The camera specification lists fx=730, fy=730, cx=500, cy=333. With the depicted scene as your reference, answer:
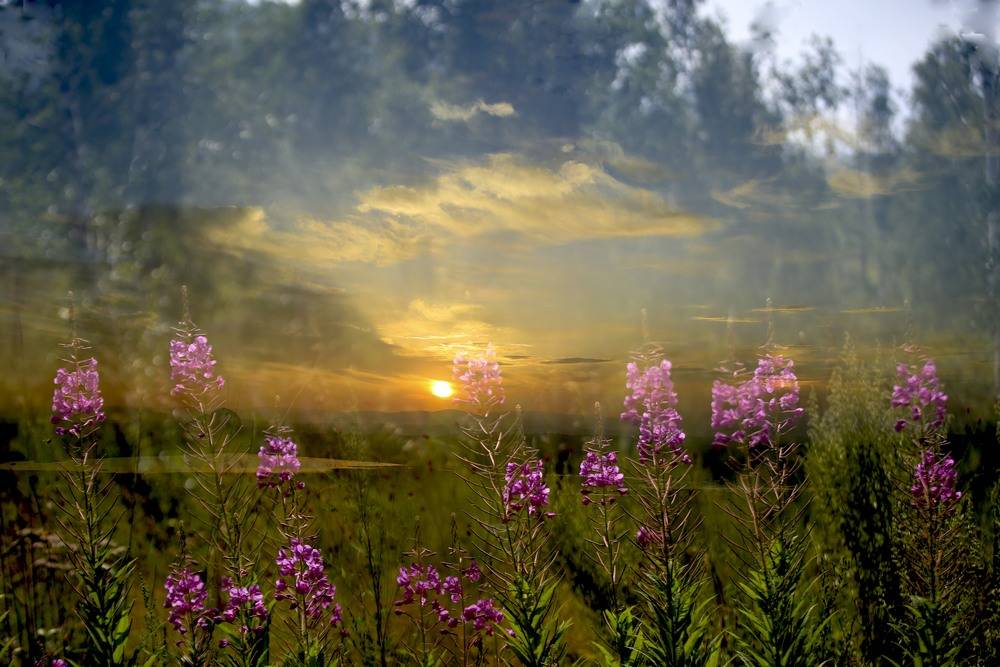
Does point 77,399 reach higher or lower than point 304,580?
higher

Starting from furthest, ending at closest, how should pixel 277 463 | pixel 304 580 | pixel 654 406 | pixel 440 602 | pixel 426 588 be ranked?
pixel 277 463, pixel 440 602, pixel 426 588, pixel 304 580, pixel 654 406

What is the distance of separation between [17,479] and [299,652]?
4.89 m

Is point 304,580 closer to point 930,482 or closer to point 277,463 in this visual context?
point 277,463

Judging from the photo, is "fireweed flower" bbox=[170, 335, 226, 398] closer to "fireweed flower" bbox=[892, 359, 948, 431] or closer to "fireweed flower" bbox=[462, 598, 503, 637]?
"fireweed flower" bbox=[462, 598, 503, 637]

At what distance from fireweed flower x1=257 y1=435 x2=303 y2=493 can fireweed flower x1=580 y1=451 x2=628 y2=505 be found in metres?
2.00

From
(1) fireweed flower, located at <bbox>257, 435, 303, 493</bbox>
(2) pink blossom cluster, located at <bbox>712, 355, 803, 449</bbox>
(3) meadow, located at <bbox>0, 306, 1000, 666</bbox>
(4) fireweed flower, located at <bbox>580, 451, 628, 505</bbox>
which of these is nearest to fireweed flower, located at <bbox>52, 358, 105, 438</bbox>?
(3) meadow, located at <bbox>0, 306, 1000, 666</bbox>

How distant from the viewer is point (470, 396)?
3.71 m

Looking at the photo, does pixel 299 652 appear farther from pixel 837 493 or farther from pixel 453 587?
pixel 837 493

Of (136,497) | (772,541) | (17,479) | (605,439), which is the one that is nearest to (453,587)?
(605,439)

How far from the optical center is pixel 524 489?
153 inches

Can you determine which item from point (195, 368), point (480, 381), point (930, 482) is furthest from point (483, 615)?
point (930, 482)

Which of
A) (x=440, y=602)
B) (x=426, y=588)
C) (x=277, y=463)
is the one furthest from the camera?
(x=277, y=463)

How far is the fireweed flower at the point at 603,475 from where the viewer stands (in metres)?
3.96

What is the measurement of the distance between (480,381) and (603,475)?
88 cm
